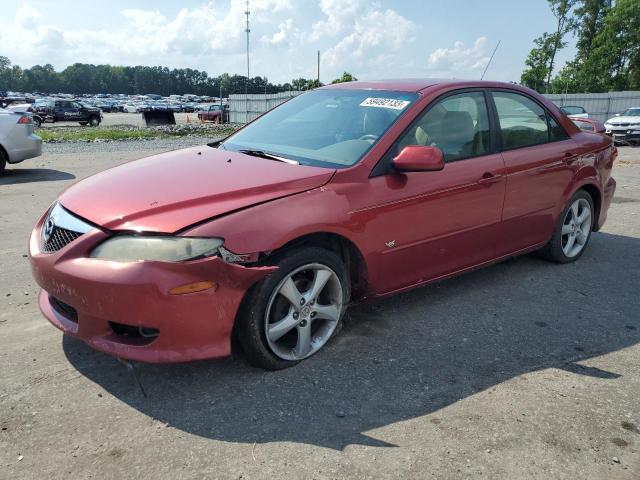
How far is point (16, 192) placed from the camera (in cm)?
856

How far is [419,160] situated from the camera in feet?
11.2

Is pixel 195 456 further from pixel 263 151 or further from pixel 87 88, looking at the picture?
pixel 87 88

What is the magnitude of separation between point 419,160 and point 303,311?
3.76 ft

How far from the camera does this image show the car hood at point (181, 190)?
284 cm

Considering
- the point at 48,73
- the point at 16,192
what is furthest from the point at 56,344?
the point at 48,73

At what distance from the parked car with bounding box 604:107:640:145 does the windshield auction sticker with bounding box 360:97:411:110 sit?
18.6 m

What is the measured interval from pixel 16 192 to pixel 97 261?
270 inches

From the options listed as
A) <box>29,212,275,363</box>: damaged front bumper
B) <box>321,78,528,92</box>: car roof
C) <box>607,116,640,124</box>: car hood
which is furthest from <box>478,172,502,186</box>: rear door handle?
<box>607,116,640,124</box>: car hood

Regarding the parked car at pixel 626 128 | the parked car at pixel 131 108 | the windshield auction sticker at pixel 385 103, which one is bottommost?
the parked car at pixel 131 108

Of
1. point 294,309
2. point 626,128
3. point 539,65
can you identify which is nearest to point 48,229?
point 294,309

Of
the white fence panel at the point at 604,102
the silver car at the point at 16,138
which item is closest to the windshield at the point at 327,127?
the silver car at the point at 16,138

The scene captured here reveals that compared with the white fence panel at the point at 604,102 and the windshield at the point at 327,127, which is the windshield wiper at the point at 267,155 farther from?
the white fence panel at the point at 604,102

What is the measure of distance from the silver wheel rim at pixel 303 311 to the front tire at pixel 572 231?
262cm

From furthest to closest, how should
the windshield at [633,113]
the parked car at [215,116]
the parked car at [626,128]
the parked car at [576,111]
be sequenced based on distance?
the parked car at [215,116] → the parked car at [576,111] → the windshield at [633,113] → the parked car at [626,128]
